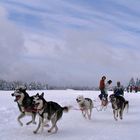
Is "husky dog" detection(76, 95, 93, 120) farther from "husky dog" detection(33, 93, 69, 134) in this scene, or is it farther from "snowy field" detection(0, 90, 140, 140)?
"husky dog" detection(33, 93, 69, 134)

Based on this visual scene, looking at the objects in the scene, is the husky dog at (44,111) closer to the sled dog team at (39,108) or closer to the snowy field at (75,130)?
the sled dog team at (39,108)

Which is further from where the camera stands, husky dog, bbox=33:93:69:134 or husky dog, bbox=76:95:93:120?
husky dog, bbox=76:95:93:120

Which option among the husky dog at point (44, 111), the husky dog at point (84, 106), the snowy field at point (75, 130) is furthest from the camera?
the husky dog at point (84, 106)

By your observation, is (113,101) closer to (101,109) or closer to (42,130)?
(101,109)

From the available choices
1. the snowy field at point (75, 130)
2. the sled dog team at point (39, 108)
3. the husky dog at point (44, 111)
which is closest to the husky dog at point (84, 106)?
the snowy field at point (75, 130)

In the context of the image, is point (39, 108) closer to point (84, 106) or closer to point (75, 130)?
point (75, 130)

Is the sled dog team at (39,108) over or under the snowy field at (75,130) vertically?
over

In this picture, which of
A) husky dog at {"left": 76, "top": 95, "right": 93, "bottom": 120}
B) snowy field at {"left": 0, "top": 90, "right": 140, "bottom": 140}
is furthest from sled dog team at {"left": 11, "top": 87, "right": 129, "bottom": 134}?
husky dog at {"left": 76, "top": 95, "right": 93, "bottom": 120}

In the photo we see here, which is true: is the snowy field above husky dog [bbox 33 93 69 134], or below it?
below

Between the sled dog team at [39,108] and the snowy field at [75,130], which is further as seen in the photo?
the sled dog team at [39,108]

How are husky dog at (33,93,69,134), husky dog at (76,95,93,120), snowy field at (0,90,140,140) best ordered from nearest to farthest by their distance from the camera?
1. snowy field at (0,90,140,140)
2. husky dog at (33,93,69,134)
3. husky dog at (76,95,93,120)

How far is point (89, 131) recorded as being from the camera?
12797mm

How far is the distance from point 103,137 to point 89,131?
1363 millimetres

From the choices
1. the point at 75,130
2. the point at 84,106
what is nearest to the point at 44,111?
the point at 75,130
